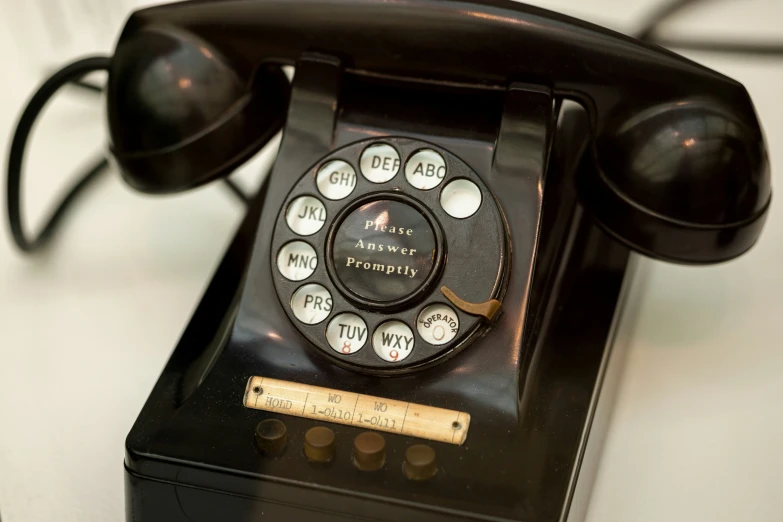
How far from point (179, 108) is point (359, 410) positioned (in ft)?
1.07

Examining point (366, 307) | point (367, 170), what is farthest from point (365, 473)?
point (367, 170)

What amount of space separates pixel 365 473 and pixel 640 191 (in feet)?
1.09

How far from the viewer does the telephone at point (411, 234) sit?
24.5 inches

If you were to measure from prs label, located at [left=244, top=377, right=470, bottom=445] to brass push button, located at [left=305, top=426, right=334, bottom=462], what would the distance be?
3cm

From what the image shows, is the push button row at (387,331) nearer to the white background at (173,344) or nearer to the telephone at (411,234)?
the telephone at (411,234)

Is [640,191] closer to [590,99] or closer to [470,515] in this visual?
[590,99]

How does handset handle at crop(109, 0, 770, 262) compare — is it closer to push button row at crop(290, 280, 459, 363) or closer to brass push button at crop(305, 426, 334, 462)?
push button row at crop(290, 280, 459, 363)

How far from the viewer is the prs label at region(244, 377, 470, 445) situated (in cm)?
64

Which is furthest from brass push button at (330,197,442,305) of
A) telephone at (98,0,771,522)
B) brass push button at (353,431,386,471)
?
brass push button at (353,431,386,471)

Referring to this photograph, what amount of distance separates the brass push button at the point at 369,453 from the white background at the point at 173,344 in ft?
0.72

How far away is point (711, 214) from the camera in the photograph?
2.37 feet

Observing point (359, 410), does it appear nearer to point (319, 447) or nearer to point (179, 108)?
point (319, 447)

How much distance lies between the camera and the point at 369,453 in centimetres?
60

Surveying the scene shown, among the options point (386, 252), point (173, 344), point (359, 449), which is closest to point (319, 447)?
point (359, 449)
